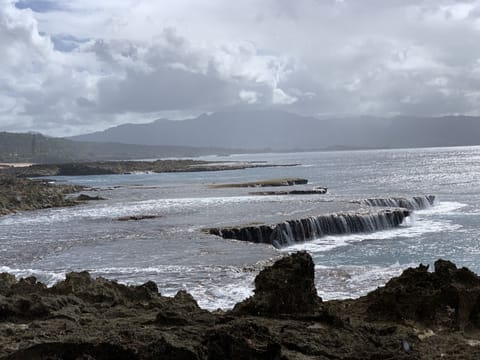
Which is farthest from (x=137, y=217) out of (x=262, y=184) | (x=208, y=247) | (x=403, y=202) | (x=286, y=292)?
(x=262, y=184)

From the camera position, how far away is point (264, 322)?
1070 cm

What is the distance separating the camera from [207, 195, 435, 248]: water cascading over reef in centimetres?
2986

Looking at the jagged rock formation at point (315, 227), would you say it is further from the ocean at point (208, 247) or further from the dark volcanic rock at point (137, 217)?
the dark volcanic rock at point (137, 217)

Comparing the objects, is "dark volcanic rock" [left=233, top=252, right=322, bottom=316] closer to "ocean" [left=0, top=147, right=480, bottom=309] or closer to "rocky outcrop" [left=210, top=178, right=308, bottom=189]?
"ocean" [left=0, top=147, right=480, bottom=309]

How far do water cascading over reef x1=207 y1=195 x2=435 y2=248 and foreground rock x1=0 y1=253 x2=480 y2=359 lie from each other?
1558cm

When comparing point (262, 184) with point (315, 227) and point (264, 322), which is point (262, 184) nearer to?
point (315, 227)

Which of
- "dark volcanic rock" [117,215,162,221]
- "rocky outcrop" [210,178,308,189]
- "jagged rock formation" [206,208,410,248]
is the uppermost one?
"rocky outcrop" [210,178,308,189]

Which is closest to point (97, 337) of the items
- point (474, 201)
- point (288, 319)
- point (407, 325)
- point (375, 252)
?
point (288, 319)

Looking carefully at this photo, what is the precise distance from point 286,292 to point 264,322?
126 cm

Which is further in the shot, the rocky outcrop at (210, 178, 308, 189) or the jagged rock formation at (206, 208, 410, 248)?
the rocky outcrop at (210, 178, 308, 189)

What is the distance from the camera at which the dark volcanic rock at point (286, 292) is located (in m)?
11.7

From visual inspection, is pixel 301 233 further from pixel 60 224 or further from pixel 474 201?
pixel 474 201

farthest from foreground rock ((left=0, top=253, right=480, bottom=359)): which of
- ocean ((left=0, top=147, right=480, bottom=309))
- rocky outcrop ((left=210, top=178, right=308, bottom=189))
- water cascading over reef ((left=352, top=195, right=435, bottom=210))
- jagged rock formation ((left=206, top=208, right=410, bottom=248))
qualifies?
rocky outcrop ((left=210, top=178, right=308, bottom=189))

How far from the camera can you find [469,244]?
1130 inches
